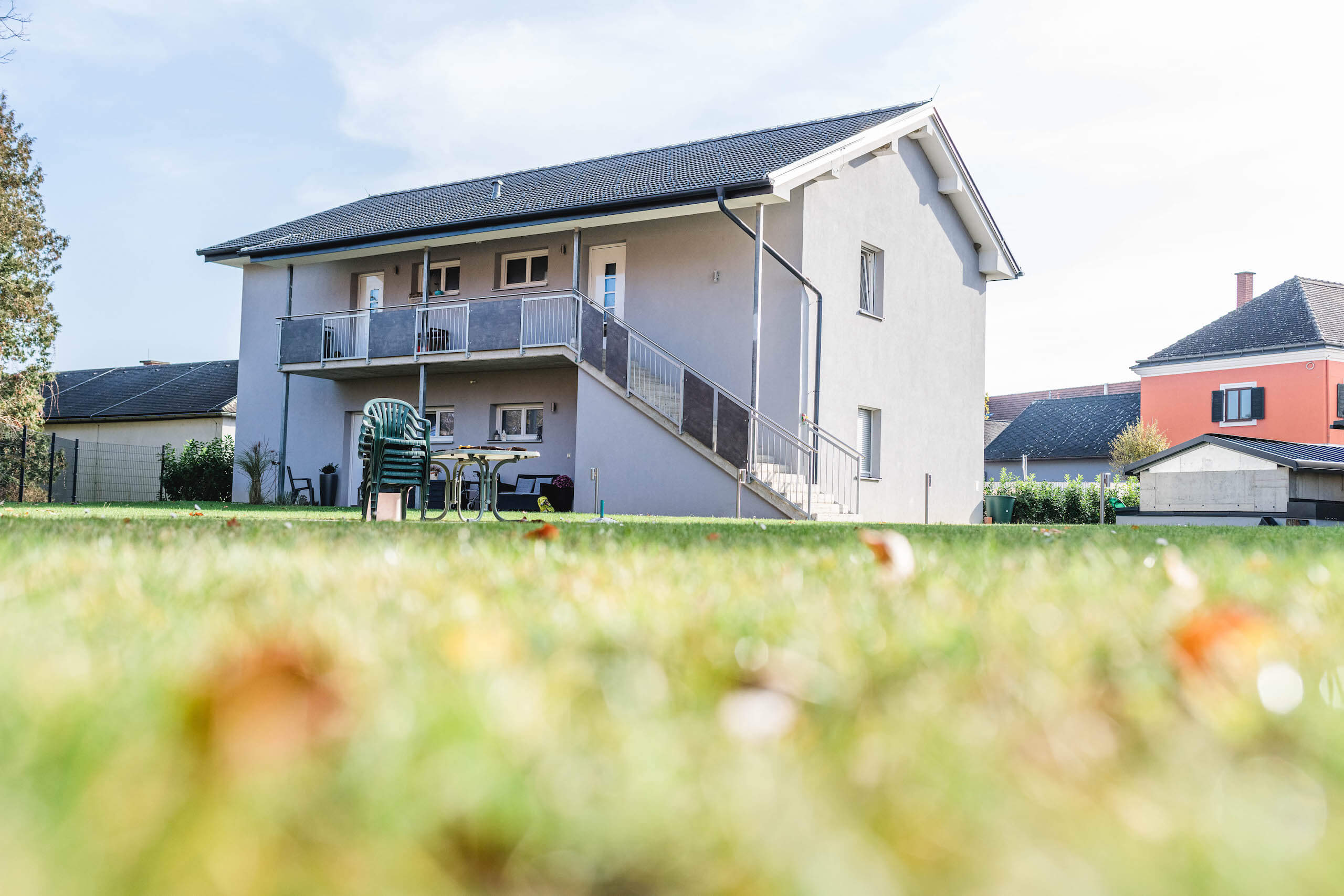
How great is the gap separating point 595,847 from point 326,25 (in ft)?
99.0

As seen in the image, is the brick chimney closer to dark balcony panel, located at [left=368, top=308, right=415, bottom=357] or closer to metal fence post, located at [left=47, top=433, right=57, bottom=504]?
dark balcony panel, located at [left=368, top=308, right=415, bottom=357]

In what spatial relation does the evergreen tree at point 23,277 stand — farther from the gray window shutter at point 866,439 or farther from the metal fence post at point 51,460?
the gray window shutter at point 866,439

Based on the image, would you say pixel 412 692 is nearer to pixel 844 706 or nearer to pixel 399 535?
pixel 844 706

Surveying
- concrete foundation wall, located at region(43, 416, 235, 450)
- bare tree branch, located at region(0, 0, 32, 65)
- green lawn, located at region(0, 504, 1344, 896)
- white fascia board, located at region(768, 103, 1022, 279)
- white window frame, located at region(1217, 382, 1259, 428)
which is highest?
white fascia board, located at region(768, 103, 1022, 279)

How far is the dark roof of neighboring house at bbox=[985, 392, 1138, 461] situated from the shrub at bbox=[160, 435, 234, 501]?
122ft

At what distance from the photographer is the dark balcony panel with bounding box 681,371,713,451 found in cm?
1513

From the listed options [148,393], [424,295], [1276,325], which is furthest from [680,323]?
[1276,325]

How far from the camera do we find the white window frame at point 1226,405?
119 feet

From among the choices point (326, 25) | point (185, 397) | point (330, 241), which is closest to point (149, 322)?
point (185, 397)

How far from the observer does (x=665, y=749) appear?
722mm

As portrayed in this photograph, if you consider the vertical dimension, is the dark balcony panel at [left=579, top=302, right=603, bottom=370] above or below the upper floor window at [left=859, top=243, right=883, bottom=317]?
below

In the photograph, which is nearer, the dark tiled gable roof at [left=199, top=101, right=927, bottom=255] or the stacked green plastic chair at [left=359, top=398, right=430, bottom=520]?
the stacked green plastic chair at [left=359, top=398, right=430, bottom=520]

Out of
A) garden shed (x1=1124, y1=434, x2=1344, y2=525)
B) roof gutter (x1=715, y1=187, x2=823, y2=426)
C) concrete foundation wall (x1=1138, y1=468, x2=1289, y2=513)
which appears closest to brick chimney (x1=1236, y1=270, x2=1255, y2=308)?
garden shed (x1=1124, y1=434, x2=1344, y2=525)

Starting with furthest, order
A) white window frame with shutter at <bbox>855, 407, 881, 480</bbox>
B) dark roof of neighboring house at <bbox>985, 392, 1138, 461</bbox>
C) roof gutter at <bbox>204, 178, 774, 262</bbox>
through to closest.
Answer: dark roof of neighboring house at <bbox>985, 392, 1138, 461</bbox> < white window frame with shutter at <bbox>855, 407, 881, 480</bbox> < roof gutter at <bbox>204, 178, 774, 262</bbox>
